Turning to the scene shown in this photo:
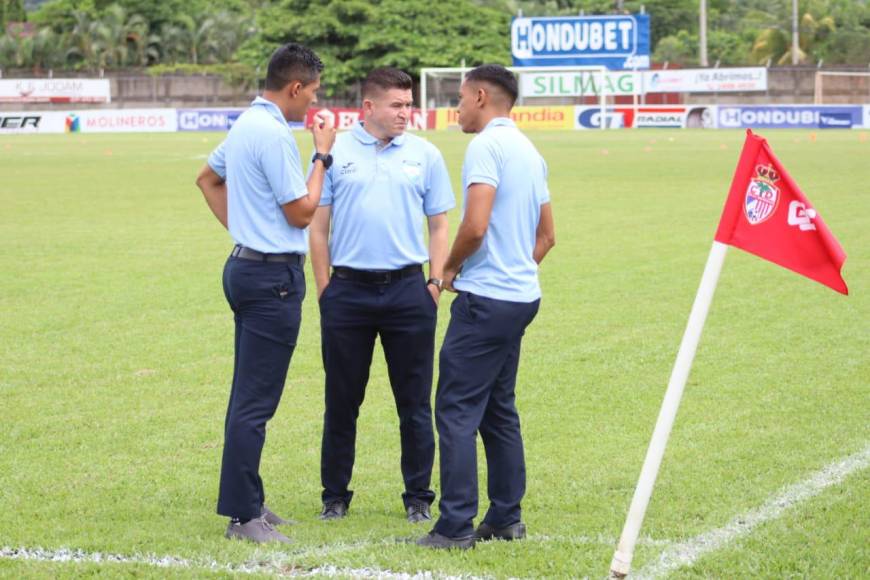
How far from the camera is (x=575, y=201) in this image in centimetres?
2253

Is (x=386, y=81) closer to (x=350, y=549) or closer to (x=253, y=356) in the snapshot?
(x=253, y=356)

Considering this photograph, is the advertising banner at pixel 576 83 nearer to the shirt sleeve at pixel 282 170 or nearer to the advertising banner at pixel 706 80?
the advertising banner at pixel 706 80

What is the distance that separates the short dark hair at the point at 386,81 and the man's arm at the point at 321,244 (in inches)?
22.4

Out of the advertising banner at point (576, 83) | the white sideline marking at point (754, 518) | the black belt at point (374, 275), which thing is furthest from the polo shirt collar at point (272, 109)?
the advertising banner at point (576, 83)

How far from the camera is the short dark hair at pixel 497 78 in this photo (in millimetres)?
5504

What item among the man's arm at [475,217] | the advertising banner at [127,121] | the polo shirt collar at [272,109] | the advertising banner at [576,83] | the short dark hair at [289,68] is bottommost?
the advertising banner at [127,121]

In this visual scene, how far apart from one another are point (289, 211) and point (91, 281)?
888cm

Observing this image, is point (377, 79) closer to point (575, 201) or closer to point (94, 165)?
point (575, 201)

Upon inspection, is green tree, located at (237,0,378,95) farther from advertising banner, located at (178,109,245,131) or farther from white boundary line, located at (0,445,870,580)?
white boundary line, located at (0,445,870,580)

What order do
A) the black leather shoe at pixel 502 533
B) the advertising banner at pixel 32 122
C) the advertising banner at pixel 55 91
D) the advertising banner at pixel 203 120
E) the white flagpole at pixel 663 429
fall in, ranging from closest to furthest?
the white flagpole at pixel 663 429 → the black leather shoe at pixel 502 533 → the advertising banner at pixel 32 122 → the advertising banner at pixel 203 120 → the advertising banner at pixel 55 91

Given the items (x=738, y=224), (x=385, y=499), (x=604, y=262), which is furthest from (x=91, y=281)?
(x=738, y=224)

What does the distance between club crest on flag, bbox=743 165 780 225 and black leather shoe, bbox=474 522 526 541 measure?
1671 mm

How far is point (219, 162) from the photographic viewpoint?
19.4 ft

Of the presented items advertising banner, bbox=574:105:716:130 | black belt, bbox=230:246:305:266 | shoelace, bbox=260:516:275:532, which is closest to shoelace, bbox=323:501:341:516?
shoelace, bbox=260:516:275:532
